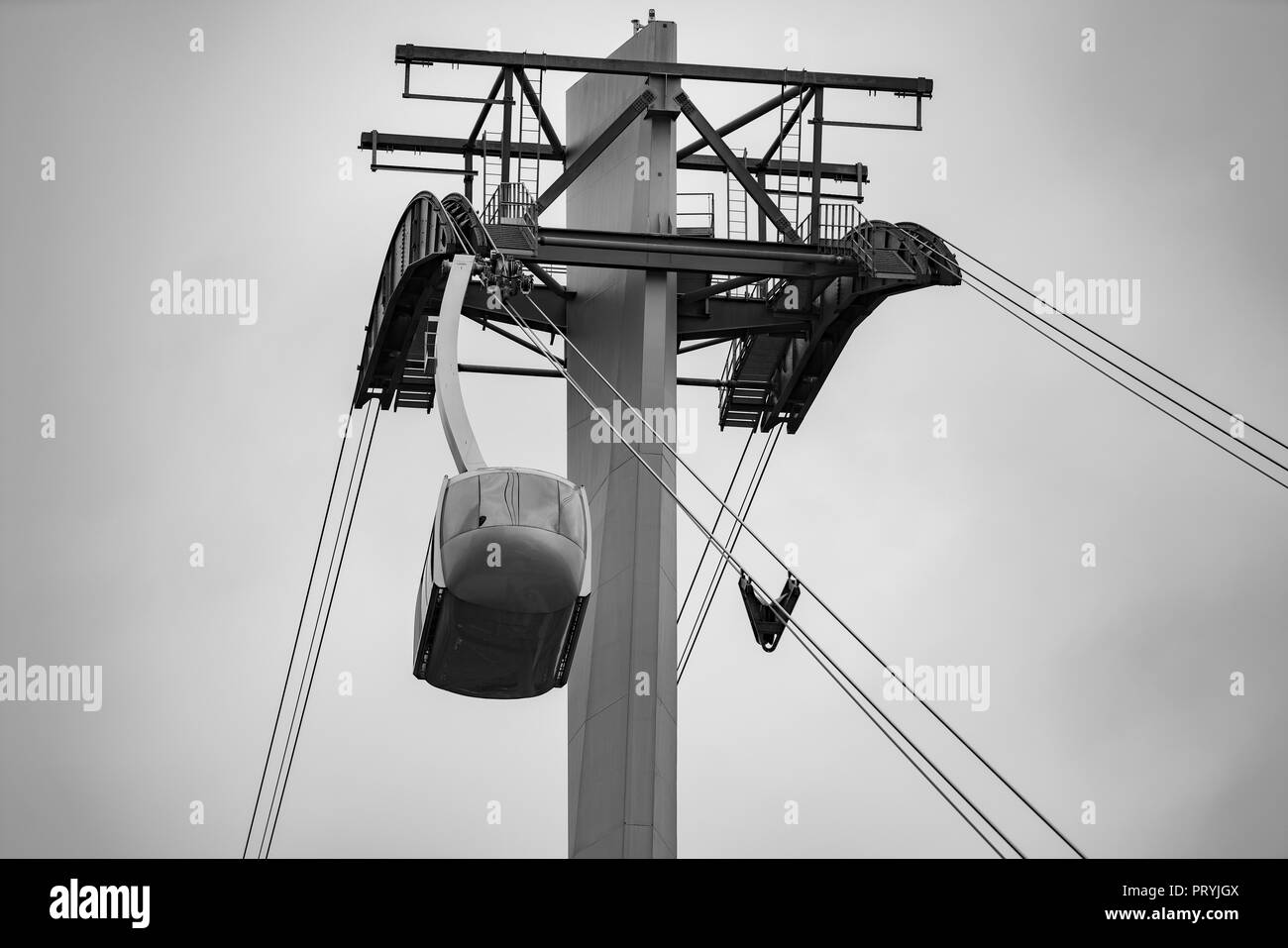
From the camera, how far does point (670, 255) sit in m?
33.3

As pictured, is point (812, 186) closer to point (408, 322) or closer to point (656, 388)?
point (656, 388)

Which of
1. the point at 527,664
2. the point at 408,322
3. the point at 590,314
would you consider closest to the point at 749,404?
the point at 590,314

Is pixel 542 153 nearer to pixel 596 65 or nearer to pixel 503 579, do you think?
pixel 596 65

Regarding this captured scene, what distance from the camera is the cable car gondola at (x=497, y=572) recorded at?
21.9m

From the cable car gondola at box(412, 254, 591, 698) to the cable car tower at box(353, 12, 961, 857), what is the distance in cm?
476

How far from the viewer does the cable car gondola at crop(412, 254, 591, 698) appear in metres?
21.9

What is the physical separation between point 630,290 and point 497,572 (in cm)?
1269

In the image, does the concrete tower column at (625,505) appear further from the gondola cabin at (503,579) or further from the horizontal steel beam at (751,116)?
the gondola cabin at (503,579)

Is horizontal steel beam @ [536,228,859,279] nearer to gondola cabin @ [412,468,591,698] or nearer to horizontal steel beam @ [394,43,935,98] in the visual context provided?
horizontal steel beam @ [394,43,935,98]

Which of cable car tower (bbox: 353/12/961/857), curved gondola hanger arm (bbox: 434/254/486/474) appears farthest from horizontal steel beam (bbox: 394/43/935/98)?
curved gondola hanger arm (bbox: 434/254/486/474)

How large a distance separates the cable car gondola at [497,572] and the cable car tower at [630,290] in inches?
187

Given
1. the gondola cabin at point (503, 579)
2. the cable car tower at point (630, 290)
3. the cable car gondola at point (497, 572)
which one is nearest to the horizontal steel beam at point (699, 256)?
the cable car tower at point (630, 290)

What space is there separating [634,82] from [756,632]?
9490 mm

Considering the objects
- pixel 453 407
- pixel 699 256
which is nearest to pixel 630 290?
pixel 699 256
